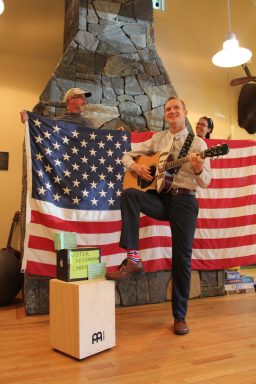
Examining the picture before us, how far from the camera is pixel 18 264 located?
3.07 m

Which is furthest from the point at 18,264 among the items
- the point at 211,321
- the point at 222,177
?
the point at 222,177

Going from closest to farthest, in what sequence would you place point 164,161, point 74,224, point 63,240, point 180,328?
point 63,240 → point 180,328 → point 164,161 → point 74,224

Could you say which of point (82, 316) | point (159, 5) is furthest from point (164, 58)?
point (82, 316)

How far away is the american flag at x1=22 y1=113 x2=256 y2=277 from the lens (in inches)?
108

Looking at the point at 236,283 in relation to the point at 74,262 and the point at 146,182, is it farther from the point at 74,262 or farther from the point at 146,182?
the point at 74,262

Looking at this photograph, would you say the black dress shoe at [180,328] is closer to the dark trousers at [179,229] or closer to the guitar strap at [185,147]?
the dark trousers at [179,229]

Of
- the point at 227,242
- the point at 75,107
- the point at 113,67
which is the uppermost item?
the point at 113,67

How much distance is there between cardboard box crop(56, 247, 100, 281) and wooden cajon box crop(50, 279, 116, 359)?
0.15ft

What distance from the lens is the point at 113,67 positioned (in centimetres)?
376

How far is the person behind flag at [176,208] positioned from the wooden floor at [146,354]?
225 millimetres

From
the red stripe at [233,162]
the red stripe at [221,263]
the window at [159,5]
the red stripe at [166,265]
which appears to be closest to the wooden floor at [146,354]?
the red stripe at [166,265]

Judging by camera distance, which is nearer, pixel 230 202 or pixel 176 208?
pixel 176 208

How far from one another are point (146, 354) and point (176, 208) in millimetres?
875

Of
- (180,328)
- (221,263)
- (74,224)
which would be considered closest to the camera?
(180,328)
